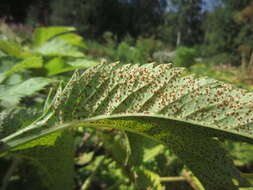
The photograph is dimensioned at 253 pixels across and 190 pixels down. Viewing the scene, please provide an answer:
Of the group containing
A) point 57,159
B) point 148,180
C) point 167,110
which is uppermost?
point 167,110

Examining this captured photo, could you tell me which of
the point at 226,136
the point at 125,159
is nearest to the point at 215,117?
the point at 226,136

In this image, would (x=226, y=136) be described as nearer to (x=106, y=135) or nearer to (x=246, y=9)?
(x=106, y=135)

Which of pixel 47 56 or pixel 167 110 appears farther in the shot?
pixel 47 56

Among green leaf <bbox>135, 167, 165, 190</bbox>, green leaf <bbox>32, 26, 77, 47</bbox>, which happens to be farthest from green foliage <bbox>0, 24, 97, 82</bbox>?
green leaf <bbox>135, 167, 165, 190</bbox>

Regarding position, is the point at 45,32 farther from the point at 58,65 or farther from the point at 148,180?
the point at 148,180

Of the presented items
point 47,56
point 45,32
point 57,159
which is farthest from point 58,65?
point 45,32

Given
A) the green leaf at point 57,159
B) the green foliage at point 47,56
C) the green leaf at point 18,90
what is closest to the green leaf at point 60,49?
the green foliage at point 47,56
